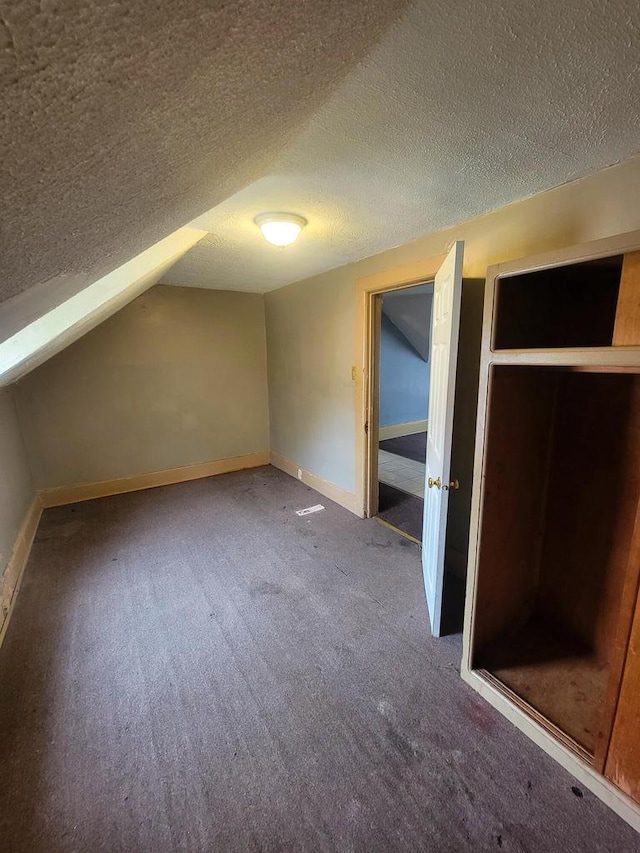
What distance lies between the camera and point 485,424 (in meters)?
1.39

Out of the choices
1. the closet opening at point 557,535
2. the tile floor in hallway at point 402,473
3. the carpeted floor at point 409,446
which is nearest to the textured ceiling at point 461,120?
the closet opening at point 557,535

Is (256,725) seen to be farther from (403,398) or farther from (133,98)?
(403,398)

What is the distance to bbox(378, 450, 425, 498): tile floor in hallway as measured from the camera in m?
3.78

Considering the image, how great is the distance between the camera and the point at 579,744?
4.13ft

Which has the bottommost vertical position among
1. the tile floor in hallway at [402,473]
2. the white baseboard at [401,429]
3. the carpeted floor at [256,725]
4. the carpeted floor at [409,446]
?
the carpeted floor at [256,725]

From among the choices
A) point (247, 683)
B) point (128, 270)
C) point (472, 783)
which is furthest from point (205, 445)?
point (472, 783)

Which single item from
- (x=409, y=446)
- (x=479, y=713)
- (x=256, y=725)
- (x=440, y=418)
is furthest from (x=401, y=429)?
(x=256, y=725)

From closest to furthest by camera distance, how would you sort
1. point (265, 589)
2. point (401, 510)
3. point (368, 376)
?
1. point (265, 589)
2. point (368, 376)
3. point (401, 510)

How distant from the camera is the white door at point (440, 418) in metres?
1.57

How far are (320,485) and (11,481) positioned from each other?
246cm

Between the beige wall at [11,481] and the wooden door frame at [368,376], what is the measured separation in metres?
2.44

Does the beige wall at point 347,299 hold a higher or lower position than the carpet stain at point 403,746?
higher

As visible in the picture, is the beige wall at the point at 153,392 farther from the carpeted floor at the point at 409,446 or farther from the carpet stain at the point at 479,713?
the carpet stain at the point at 479,713

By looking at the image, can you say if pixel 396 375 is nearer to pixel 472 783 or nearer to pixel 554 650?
pixel 554 650
